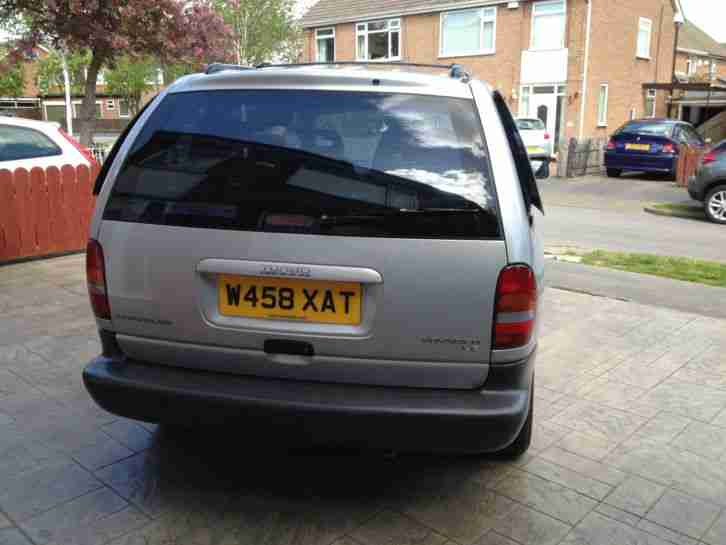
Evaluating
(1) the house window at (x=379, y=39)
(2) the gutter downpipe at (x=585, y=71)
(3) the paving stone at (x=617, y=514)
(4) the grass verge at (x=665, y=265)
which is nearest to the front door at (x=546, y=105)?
(2) the gutter downpipe at (x=585, y=71)

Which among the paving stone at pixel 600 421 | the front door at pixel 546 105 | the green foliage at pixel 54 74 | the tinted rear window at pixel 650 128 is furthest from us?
the green foliage at pixel 54 74

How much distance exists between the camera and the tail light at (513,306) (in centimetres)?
270

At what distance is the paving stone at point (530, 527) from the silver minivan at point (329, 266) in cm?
52

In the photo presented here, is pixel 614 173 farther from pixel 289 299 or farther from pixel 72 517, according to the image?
pixel 72 517

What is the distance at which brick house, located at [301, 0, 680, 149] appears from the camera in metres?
25.6

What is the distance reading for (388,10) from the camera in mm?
30281

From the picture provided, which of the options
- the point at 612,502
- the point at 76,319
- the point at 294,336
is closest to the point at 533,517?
the point at 612,502

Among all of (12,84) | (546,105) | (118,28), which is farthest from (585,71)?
(12,84)

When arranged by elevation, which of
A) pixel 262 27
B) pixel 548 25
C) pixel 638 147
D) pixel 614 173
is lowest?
pixel 614 173

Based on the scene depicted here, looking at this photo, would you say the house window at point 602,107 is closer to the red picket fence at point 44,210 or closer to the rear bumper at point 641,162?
the rear bumper at point 641,162

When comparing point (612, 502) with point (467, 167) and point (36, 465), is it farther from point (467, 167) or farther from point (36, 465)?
point (36, 465)

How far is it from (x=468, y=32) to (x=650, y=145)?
1050cm

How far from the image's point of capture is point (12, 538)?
2938 mm

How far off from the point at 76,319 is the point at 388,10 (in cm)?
2723
